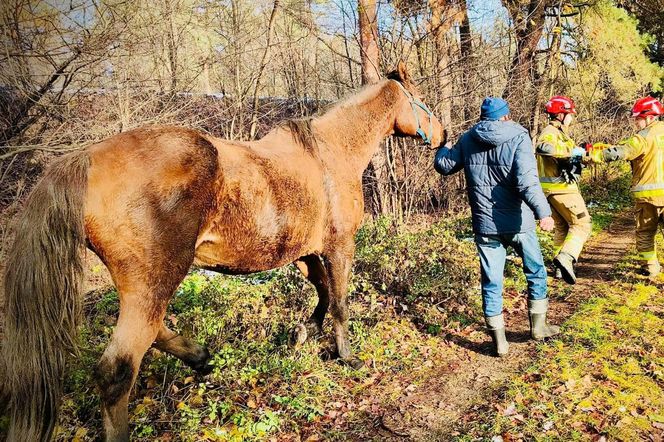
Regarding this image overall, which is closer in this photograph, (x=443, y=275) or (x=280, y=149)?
(x=280, y=149)

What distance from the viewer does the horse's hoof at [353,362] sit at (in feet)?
14.0

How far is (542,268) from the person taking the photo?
4.50m

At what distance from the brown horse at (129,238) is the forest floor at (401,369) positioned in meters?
0.58

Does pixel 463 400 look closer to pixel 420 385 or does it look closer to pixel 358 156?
pixel 420 385

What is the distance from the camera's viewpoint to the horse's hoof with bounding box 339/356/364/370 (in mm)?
4262

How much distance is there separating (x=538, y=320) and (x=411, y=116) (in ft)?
8.26

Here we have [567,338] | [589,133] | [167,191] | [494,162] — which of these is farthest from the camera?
[589,133]

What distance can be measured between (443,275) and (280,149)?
2.95 metres

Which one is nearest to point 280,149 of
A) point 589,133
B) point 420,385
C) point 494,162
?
point 494,162

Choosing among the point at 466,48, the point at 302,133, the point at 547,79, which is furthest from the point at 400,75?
the point at 547,79

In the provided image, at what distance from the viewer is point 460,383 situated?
4035 millimetres

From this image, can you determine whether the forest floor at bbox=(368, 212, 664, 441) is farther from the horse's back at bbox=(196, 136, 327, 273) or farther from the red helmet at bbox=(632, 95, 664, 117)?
the red helmet at bbox=(632, 95, 664, 117)

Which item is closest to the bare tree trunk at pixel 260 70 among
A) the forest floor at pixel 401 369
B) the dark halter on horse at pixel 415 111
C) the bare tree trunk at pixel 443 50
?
the bare tree trunk at pixel 443 50

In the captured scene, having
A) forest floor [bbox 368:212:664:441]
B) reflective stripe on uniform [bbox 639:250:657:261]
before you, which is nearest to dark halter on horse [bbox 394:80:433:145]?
forest floor [bbox 368:212:664:441]
